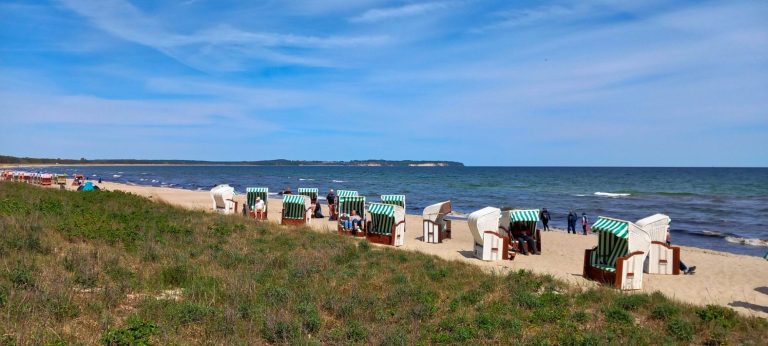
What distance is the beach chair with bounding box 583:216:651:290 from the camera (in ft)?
39.1

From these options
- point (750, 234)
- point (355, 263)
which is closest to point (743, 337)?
point (355, 263)

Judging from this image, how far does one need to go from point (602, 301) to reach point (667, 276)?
670 centimetres

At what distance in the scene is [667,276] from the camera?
1400 centimetres

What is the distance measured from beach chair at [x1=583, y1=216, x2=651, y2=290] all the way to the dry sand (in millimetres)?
394

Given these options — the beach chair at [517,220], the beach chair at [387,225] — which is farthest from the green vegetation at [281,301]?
the beach chair at [387,225]

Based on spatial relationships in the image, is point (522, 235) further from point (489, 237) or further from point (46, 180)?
point (46, 180)

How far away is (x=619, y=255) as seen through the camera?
13008 mm

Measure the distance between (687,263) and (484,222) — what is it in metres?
6.80

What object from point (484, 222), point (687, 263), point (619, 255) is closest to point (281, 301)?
point (484, 222)

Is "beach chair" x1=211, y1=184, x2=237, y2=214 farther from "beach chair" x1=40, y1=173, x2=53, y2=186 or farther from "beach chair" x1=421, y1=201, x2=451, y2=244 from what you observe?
"beach chair" x1=40, y1=173, x2=53, y2=186

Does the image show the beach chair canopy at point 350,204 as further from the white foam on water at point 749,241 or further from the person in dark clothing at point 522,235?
the white foam on water at point 749,241

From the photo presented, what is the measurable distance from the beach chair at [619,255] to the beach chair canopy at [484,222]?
2.96m

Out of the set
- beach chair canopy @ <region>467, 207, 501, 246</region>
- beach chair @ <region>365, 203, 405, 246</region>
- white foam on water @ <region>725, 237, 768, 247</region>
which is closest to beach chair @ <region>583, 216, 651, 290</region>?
beach chair canopy @ <region>467, 207, 501, 246</region>

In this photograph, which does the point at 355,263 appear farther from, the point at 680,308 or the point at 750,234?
the point at 750,234
